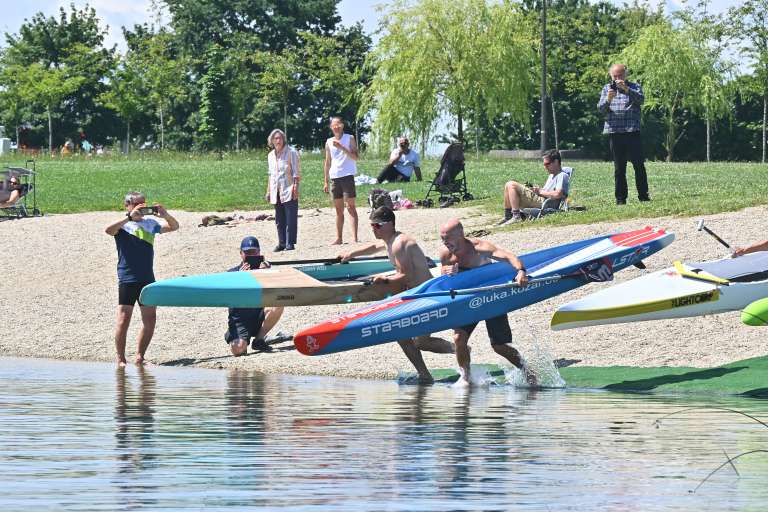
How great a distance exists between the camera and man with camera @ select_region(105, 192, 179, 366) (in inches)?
589

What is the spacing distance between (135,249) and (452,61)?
39388 millimetres

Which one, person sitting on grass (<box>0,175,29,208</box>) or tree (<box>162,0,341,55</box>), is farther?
tree (<box>162,0,341,55</box>)

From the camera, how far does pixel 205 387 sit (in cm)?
1330

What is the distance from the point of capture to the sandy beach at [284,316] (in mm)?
14727

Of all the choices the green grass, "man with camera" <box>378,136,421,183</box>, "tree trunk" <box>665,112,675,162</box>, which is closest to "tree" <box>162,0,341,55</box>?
"tree trunk" <box>665,112,675,162</box>

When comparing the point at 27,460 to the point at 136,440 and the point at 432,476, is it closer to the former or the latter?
the point at 136,440

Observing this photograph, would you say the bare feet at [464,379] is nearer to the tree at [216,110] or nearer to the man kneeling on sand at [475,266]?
the man kneeling on sand at [475,266]

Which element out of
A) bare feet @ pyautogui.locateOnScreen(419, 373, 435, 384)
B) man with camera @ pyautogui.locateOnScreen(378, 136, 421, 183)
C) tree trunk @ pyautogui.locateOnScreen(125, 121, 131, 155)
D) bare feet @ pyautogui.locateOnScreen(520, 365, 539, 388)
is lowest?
bare feet @ pyautogui.locateOnScreen(419, 373, 435, 384)

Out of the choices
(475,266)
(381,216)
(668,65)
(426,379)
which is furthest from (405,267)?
(668,65)

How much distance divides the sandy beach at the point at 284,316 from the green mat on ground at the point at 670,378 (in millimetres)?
377

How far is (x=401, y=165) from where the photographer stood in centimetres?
3183

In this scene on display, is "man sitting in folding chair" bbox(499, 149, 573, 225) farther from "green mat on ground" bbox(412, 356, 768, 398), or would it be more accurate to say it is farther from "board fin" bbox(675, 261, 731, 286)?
"green mat on ground" bbox(412, 356, 768, 398)

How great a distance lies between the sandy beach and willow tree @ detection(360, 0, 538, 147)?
24.4m

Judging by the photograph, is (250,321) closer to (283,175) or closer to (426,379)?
(426,379)
